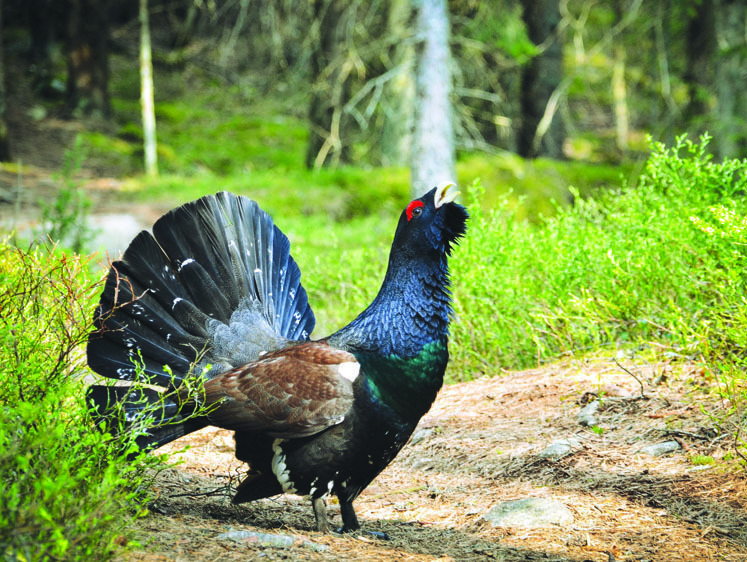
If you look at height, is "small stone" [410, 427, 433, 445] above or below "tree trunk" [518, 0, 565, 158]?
below

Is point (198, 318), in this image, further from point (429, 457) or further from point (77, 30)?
point (77, 30)

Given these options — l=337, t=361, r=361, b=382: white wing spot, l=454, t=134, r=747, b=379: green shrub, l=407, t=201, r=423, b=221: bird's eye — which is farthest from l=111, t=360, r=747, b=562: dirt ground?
l=407, t=201, r=423, b=221: bird's eye

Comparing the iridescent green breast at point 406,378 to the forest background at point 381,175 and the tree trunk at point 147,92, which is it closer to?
the forest background at point 381,175

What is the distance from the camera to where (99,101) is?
72.0 ft

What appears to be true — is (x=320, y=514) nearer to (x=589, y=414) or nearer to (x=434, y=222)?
(x=434, y=222)

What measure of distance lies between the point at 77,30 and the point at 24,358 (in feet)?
67.3

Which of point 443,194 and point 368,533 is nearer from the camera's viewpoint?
point 368,533

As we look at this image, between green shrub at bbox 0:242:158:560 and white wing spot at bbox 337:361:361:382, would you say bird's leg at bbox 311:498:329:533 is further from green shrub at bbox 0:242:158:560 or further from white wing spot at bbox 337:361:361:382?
green shrub at bbox 0:242:158:560

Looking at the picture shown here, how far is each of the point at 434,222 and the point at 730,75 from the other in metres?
8.01

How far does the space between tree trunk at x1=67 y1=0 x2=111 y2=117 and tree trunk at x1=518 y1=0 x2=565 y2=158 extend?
12.9m

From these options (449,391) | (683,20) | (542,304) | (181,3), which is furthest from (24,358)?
(181,3)

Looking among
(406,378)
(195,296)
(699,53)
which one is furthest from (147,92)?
(406,378)

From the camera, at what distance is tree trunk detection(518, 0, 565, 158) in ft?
A: 49.0

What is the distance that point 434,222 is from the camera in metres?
3.60
